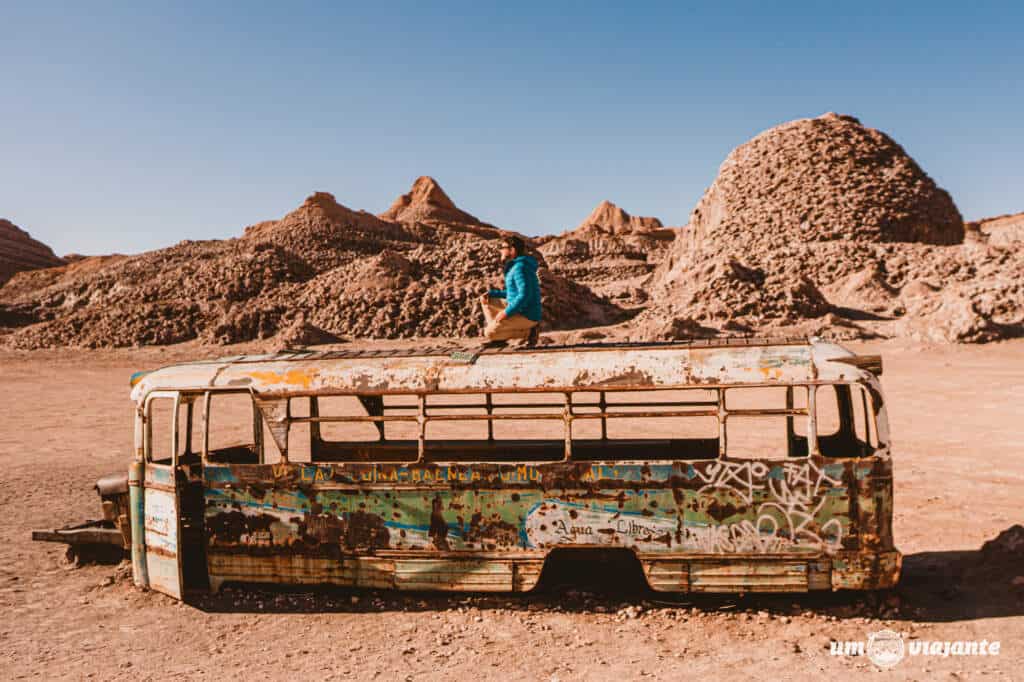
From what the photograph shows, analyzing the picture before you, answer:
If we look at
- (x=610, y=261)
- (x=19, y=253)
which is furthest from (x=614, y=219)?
(x=19, y=253)

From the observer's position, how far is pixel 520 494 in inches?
244

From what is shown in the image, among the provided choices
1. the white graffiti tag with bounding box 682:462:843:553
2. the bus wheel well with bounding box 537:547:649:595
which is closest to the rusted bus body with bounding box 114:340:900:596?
the white graffiti tag with bounding box 682:462:843:553

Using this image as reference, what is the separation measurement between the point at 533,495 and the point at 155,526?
11.5 ft

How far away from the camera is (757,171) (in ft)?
186

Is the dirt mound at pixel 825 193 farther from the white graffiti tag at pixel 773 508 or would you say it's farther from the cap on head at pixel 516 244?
the white graffiti tag at pixel 773 508

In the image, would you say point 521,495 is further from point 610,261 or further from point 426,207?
point 426,207

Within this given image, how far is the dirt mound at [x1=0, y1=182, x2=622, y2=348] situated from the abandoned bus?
2744cm

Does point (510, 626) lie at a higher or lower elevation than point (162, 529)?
lower

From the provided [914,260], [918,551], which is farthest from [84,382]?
[914,260]

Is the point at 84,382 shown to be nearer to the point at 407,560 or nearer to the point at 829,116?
the point at 407,560

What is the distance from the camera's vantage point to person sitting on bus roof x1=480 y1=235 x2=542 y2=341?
730 cm

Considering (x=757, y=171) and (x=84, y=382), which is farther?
(x=757, y=171)

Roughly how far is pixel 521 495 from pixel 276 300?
38219mm

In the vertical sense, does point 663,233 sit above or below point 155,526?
above
